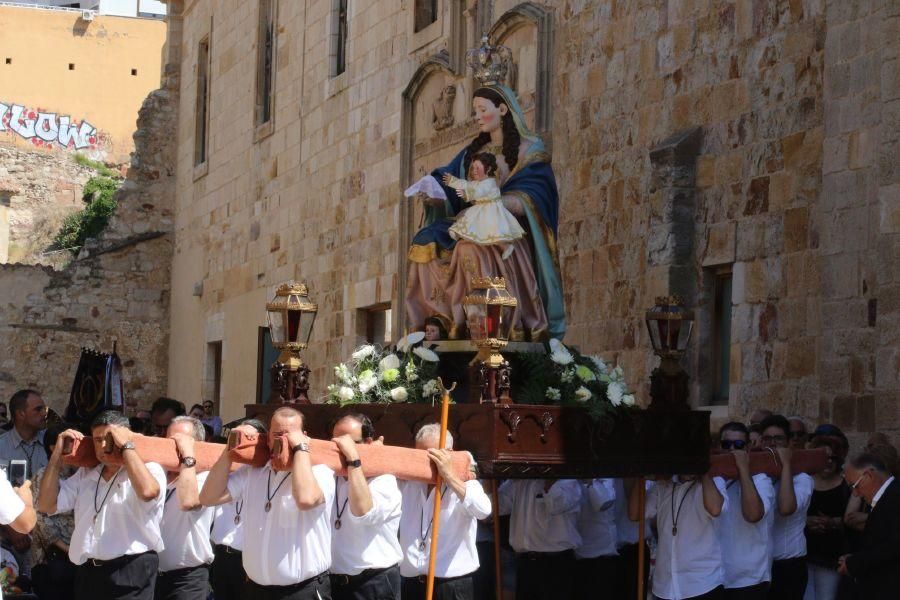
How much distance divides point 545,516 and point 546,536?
0.13 meters

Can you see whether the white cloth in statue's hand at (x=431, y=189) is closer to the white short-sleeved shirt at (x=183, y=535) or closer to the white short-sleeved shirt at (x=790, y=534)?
the white short-sleeved shirt at (x=183, y=535)

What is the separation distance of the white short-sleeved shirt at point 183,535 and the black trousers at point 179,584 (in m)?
0.05

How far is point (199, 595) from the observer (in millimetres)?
9023

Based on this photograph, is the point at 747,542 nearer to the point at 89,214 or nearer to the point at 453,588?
the point at 453,588

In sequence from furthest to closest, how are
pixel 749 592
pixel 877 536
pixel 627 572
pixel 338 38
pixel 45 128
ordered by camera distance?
pixel 45 128 → pixel 338 38 → pixel 627 572 → pixel 749 592 → pixel 877 536

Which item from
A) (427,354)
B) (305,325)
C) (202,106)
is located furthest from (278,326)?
(202,106)

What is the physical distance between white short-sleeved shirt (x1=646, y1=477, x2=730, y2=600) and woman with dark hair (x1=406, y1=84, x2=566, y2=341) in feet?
3.97

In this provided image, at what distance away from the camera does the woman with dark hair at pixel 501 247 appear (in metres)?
9.29

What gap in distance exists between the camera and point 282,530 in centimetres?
774

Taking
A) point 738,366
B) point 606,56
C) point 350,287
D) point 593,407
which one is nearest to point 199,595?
point 593,407

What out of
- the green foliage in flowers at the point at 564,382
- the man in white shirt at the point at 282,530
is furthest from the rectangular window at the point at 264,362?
the man in white shirt at the point at 282,530

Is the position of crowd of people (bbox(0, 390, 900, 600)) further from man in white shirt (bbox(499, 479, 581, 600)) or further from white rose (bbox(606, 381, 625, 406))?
white rose (bbox(606, 381, 625, 406))

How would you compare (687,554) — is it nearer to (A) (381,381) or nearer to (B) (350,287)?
(A) (381,381)

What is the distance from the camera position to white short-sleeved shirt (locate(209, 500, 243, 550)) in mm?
9250
